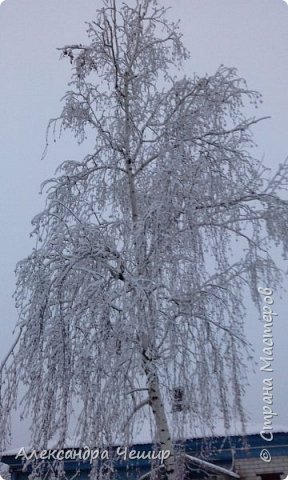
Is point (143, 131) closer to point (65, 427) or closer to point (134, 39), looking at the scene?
point (134, 39)

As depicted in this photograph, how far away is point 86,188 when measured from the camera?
6.42 m

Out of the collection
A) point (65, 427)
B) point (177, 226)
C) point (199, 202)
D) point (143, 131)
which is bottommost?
point (65, 427)

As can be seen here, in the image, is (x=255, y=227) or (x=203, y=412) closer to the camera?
(x=203, y=412)

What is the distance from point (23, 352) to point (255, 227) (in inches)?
101

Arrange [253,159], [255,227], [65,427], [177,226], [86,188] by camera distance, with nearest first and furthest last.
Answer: [65,427] < [177,226] < [255,227] < [253,159] < [86,188]

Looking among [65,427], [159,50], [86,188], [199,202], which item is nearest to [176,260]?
[199,202]

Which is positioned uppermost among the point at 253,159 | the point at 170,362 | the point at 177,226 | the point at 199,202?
the point at 253,159

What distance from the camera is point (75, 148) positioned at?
270 inches

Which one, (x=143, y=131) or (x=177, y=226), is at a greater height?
(x=143, y=131)

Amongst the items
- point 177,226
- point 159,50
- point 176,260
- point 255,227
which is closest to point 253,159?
point 255,227

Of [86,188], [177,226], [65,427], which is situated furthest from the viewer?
[86,188]

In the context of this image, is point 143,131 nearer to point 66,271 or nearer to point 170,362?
point 66,271

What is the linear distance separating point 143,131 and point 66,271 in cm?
266

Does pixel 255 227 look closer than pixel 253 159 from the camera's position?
Yes
